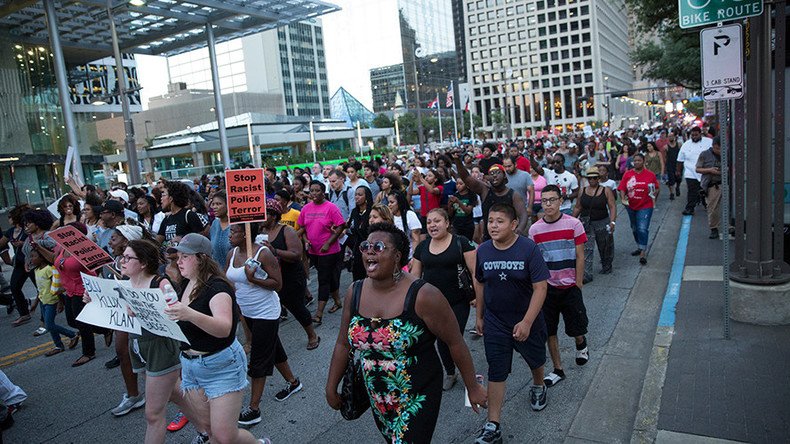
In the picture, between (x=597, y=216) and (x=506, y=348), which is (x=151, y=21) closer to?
(x=597, y=216)

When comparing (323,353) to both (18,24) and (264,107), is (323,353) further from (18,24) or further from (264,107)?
(264,107)

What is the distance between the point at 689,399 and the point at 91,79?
45.1 m

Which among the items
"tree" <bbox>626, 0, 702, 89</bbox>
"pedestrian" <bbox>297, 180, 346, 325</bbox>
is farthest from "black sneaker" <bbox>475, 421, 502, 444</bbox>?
"tree" <bbox>626, 0, 702, 89</bbox>

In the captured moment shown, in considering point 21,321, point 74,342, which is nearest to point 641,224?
point 74,342

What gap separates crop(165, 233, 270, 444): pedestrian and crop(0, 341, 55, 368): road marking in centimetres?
516

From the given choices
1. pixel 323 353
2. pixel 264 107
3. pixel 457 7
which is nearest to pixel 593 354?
pixel 323 353

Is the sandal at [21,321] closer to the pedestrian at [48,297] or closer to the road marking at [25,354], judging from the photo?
the road marking at [25,354]

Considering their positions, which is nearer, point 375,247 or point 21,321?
point 375,247

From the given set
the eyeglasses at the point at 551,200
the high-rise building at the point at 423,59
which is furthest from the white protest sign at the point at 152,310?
the high-rise building at the point at 423,59

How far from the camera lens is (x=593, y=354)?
19.5 feet

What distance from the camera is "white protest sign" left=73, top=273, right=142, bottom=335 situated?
416cm

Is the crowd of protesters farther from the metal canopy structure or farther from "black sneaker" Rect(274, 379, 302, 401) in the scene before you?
the metal canopy structure

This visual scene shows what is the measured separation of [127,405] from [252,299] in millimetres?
1814

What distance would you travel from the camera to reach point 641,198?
9.59m
